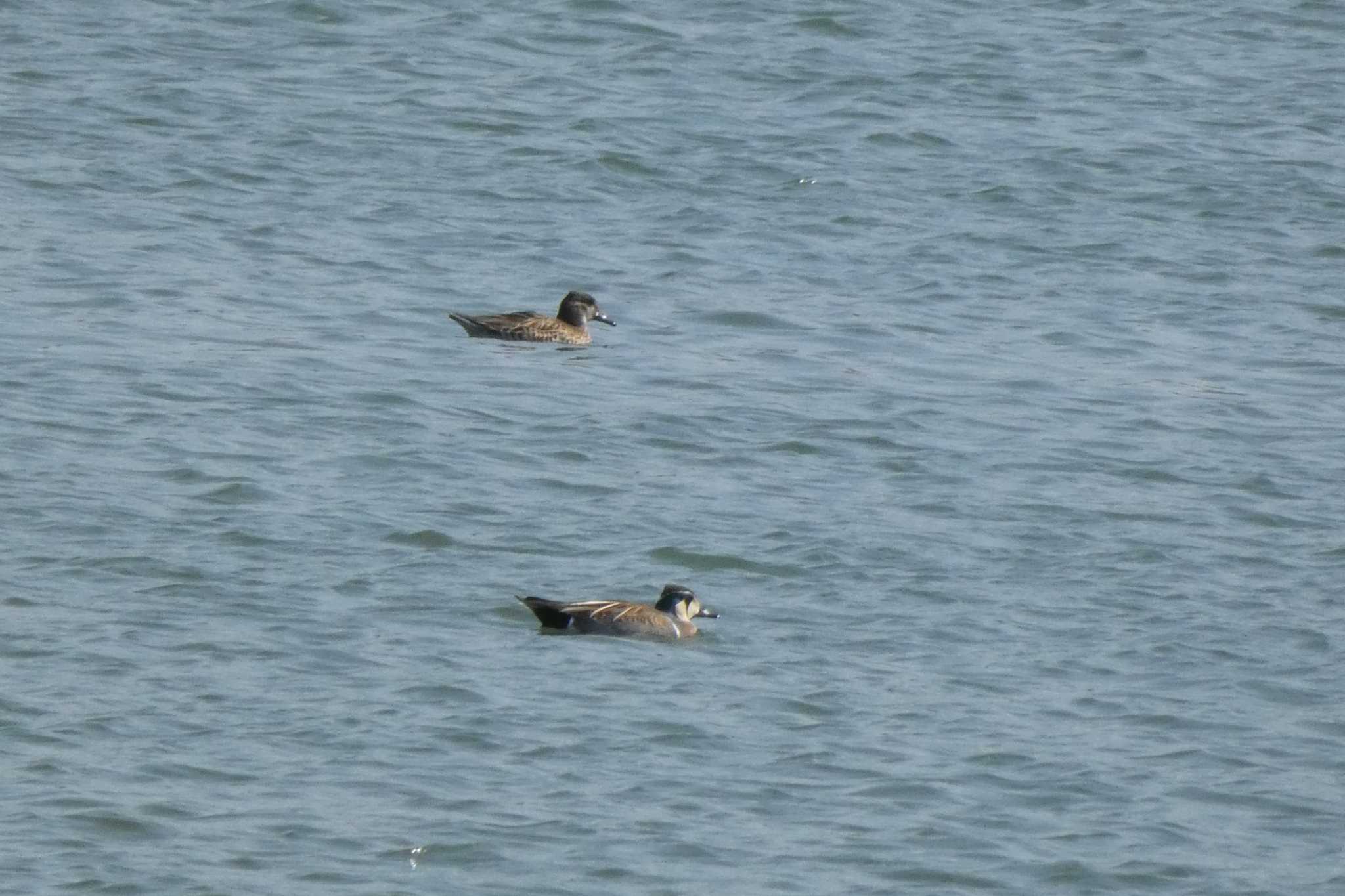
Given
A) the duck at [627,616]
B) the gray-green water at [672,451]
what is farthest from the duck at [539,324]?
the duck at [627,616]

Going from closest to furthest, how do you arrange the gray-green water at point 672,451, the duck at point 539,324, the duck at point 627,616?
1. the gray-green water at point 672,451
2. the duck at point 627,616
3. the duck at point 539,324

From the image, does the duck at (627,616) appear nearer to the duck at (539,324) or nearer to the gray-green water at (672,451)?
the gray-green water at (672,451)

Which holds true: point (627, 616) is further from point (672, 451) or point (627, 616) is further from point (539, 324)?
point (539, 324)

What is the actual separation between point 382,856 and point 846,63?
640 inches

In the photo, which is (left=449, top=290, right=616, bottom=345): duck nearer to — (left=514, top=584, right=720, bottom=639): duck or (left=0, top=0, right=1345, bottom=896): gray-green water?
(left=0, top=0, right=1345, bottom=896): gray-green water

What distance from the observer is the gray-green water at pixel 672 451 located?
8867 millimetres

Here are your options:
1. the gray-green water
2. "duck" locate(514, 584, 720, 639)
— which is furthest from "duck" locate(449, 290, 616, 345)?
"duck" locate(514, 584, 720, 639)

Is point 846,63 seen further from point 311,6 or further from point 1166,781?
point 1166,781

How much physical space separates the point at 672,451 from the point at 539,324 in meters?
2.55

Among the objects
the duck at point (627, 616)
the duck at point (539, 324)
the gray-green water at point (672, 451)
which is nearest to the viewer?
Result: the gray-green water at point (672, 451)

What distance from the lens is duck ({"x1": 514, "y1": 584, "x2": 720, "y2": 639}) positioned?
10.7 metres

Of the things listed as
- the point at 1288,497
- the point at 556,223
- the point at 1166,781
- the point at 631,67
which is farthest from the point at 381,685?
the point at 631,67

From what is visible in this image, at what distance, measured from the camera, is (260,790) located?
8750mm

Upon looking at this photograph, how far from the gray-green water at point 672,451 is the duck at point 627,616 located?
117 millimetres
